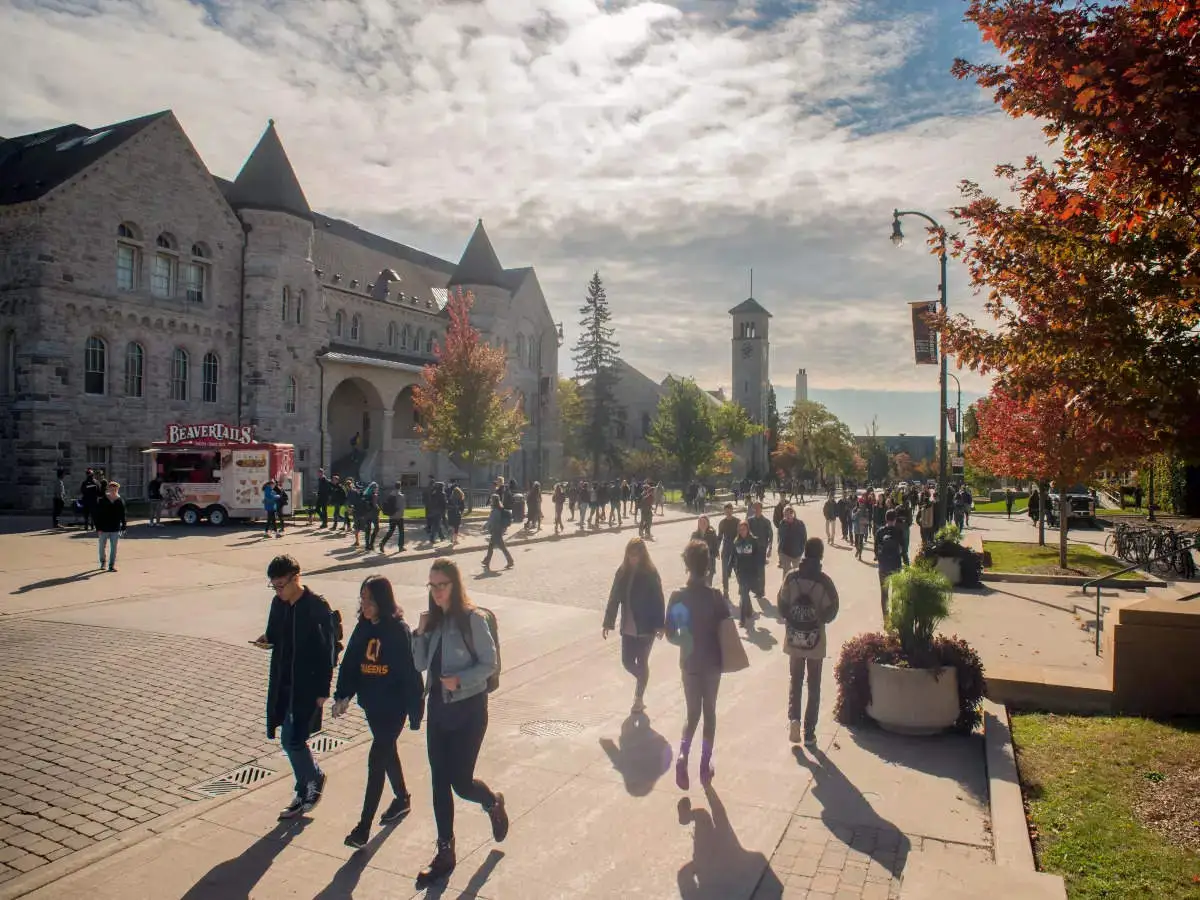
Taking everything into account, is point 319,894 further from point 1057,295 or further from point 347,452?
point 347,452

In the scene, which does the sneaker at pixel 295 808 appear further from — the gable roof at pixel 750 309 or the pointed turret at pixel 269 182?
the gable roof at pixel 750 309

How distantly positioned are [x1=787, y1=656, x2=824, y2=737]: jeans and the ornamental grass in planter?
53cm

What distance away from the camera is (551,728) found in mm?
7863

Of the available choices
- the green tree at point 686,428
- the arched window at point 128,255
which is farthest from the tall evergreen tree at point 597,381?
the arched window at point 128,255

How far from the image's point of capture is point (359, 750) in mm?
7301

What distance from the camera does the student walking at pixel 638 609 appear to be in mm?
8281

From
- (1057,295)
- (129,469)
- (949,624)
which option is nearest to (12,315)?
(129,469)

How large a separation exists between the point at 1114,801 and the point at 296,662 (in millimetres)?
5608

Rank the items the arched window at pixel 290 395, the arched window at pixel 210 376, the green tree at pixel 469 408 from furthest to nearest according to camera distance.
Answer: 1. the arched window at pixel 290 395
2. the arched window at pixel 210 376
3. the green tree at pixel 469 408

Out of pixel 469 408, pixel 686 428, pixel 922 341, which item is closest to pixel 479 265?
pixel 686 428

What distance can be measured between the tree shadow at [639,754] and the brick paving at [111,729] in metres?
2.40

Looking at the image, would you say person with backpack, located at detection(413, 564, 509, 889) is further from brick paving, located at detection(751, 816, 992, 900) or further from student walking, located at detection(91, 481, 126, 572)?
student walking, located at detection(91, 481, 126, 572)

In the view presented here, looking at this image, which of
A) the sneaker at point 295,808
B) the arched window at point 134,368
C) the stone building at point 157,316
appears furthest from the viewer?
the arched window at point 134,368

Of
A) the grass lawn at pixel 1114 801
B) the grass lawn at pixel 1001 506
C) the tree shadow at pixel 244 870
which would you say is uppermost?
the grass lawn at pixel 1114 801
